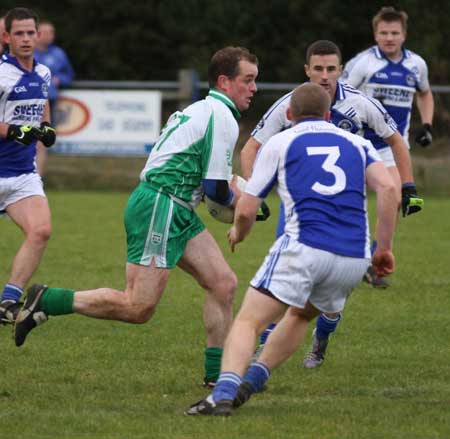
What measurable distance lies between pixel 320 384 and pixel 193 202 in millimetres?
1265

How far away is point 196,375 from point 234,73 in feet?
5.91

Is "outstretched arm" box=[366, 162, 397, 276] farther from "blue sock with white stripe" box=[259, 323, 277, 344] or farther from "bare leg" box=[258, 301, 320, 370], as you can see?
"blue sock with white stripe" box=[259, 323, 277, 344]

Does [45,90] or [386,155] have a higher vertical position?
[45,90]

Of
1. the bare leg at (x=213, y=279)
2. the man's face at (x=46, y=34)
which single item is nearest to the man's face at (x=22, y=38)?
the bare leg at (x=213, y=279)

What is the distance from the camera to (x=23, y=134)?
8.60 meters

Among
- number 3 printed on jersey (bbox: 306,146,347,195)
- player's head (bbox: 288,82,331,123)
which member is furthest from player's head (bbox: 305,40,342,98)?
number 3 printed on jersey (bbox: 306,146,347,195)

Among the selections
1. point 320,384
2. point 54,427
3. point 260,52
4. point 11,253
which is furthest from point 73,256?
point 260,52

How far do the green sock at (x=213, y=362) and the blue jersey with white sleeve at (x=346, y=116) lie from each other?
1.55m

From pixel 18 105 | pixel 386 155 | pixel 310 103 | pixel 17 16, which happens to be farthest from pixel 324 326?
pixel 386 155

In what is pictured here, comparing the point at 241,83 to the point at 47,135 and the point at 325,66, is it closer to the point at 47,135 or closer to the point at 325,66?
the point at 325,66

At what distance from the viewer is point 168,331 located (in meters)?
9.02

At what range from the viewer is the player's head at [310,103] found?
6.34 metres

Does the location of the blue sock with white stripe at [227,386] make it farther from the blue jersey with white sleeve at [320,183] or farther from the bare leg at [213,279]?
the bare leg at [213,279]

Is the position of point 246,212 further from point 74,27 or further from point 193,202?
point 74,27
